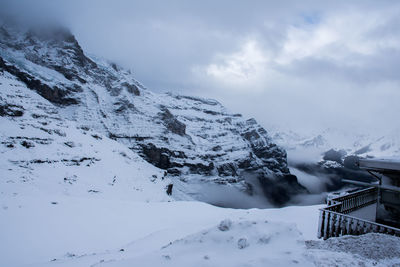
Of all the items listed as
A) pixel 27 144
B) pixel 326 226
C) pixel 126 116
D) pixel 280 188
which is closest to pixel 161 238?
pixel 326 226

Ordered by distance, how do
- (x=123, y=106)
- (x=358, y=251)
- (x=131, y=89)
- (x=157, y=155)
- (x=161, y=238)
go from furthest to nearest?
(x=131, y=89) → (x=157, y=155) → (x=123, y=106) → (x=161, y=238) → (x=358, y=251)

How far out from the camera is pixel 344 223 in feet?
28.2

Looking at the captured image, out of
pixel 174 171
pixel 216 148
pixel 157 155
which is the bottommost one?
pixel 174 171

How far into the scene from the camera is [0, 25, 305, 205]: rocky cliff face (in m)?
99.6

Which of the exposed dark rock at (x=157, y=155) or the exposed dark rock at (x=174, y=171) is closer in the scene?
the exposed dark rock at (x=157, y=155)

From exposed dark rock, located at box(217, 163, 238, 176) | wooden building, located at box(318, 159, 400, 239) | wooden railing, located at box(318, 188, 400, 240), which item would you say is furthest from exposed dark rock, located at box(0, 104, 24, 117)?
exposed dark rock, located at box(217, 163, 238, 176)

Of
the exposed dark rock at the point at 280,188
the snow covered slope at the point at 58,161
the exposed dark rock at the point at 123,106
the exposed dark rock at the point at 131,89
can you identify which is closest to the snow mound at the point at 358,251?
the snow covered slope at the point at 58,161

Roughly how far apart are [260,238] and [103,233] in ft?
28.4

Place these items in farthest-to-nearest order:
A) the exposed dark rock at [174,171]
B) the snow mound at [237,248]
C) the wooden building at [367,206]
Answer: the exposed dark rock at [174,171], the wooden building at [367,206], the snow mound at [237,248]

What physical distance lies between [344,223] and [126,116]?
120 meters

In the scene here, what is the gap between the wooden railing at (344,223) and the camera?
801cm

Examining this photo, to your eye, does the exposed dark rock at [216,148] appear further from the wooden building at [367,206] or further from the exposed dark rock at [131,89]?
the wooden building at [367,206]

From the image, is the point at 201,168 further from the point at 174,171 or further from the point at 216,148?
the point at 216,148

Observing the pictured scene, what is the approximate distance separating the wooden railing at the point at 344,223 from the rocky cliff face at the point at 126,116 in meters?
90.2
